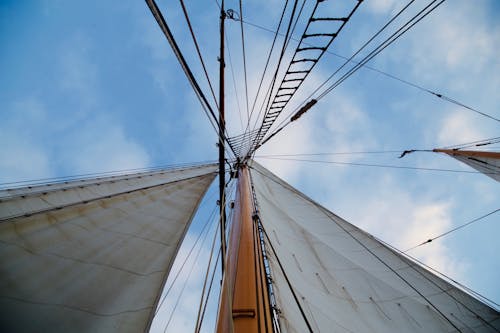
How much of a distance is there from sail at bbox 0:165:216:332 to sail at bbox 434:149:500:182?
35.8ft

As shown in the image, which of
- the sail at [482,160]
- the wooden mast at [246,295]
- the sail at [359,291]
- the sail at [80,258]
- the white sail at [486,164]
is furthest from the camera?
the white sail at [486,164]

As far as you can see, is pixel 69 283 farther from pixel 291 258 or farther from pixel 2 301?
pixel 291 258

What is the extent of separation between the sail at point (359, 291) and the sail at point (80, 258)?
1.48 m

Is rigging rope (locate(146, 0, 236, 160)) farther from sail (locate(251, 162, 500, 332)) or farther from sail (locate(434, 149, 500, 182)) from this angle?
sail (locate(434, 149, 500, 182))

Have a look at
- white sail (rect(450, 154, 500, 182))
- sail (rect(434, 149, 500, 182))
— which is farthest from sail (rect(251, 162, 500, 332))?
white sail (rect(450, 154, 500, 182))

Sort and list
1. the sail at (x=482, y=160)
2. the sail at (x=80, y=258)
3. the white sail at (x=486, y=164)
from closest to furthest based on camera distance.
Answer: the sail at (x=80, y=258) → the sail at (x=482, y=160) → the white sail at (x=486, y=164)

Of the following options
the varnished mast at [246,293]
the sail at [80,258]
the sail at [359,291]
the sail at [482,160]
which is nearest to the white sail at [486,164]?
the sail at [482,160]

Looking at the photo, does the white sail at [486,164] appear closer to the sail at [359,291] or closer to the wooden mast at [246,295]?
the sail at [359,291]

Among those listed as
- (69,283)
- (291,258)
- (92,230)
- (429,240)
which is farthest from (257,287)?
(429,240)

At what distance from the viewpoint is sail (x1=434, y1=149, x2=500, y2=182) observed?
7577 mm

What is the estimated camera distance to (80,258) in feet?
6.95

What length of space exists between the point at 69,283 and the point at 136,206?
1.85 meters

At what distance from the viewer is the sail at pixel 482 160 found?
758 cm

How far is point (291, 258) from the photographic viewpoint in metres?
2.95
